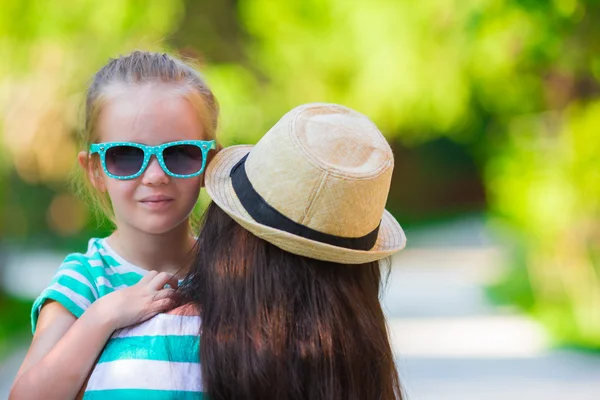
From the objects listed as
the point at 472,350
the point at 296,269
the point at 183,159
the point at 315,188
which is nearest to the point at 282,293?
the point at 296,269

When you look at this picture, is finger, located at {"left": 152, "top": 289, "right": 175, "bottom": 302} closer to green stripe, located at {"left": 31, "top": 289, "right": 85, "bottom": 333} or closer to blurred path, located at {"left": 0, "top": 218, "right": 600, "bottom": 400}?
green stripe, located at {"left": 31, "top": 289, "right": 85, "bottom": 333}

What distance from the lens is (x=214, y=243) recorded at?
1.89m

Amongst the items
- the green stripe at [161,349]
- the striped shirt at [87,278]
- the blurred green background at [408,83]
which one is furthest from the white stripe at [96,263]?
the blurred green background at [408,83]

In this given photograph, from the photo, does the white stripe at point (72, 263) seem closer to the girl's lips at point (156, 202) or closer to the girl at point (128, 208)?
the girl at point (128, 208)

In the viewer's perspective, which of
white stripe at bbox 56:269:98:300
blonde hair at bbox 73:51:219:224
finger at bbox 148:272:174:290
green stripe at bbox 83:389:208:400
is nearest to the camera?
green stripe at bbox 83:389:208:400

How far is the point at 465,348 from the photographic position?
29.3ft

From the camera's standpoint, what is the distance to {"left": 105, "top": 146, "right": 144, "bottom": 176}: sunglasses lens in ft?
7.11

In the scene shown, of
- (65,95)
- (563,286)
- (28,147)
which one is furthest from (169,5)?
(563,286)

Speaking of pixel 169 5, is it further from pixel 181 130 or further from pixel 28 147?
pixel 181 130

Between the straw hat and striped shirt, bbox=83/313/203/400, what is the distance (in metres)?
0.26

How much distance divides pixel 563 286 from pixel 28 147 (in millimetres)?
6672

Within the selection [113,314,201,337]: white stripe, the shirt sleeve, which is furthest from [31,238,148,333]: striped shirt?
[113,314,201,337]: white stripe

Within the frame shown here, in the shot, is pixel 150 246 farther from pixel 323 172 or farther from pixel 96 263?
pixel 323 172

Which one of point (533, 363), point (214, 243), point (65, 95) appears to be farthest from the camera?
point (65, 95)
